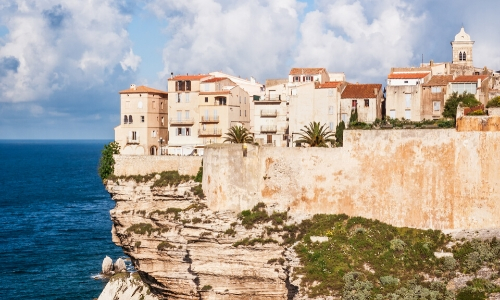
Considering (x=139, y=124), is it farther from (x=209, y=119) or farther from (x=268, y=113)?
(x=268, y=113)

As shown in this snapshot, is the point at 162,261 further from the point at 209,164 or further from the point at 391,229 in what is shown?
the point at 391,229

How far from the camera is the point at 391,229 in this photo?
44406 mm

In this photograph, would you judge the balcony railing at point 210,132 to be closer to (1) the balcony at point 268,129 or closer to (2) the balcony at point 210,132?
(2) the balcony at point 210,132

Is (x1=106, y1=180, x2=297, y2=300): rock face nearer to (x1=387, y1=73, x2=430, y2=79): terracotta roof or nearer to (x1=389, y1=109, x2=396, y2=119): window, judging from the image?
(x1=389, y1=109, x2=396, y2=119): window

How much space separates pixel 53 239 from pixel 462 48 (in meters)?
44.5

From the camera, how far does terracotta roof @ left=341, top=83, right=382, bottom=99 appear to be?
56938mm

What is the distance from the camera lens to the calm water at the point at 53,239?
202ft

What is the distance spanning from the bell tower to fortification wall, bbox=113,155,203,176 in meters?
28.7

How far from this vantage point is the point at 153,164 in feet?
173

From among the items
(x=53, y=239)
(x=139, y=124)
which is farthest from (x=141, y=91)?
(x=53, y=239)

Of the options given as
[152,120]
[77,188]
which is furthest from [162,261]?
[77,188]

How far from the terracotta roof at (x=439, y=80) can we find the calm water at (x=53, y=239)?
30.5m

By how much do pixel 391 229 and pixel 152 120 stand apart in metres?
22.6

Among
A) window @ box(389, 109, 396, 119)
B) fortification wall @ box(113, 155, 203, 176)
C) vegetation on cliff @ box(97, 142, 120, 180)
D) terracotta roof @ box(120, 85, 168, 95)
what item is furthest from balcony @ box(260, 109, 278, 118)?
vegetation on cliff @ box(97, 142, 120, 180)
